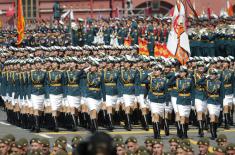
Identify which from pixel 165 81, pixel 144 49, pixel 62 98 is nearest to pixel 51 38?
pixel 144 49

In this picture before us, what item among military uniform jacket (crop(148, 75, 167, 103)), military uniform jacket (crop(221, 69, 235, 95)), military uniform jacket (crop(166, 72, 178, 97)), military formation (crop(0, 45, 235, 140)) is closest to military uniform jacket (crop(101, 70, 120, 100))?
military formation (crop(0, 45, 235, 140))

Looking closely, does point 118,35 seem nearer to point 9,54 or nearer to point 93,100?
point 9,54

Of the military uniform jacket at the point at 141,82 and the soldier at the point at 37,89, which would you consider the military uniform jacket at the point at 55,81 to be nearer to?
the soldier at the point at 37,89

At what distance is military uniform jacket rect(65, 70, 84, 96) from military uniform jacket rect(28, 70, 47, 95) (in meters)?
0.57

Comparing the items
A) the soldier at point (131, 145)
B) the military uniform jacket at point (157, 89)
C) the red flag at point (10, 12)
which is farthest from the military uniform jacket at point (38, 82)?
the red flag at point (10, 12)

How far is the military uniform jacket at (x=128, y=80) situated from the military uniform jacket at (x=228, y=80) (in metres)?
2.21

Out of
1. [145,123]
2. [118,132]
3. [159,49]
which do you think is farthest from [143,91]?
[159,49]

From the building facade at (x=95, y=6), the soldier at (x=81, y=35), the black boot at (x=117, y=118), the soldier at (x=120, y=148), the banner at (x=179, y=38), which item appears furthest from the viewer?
the building facade at (x=95, y=6)

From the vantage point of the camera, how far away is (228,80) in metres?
25.6

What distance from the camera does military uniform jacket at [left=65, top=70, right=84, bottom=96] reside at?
84.3 ft

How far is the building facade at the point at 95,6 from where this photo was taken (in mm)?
66375

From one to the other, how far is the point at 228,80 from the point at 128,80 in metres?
2.46

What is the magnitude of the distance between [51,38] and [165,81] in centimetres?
2082

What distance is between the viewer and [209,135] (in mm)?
24281
